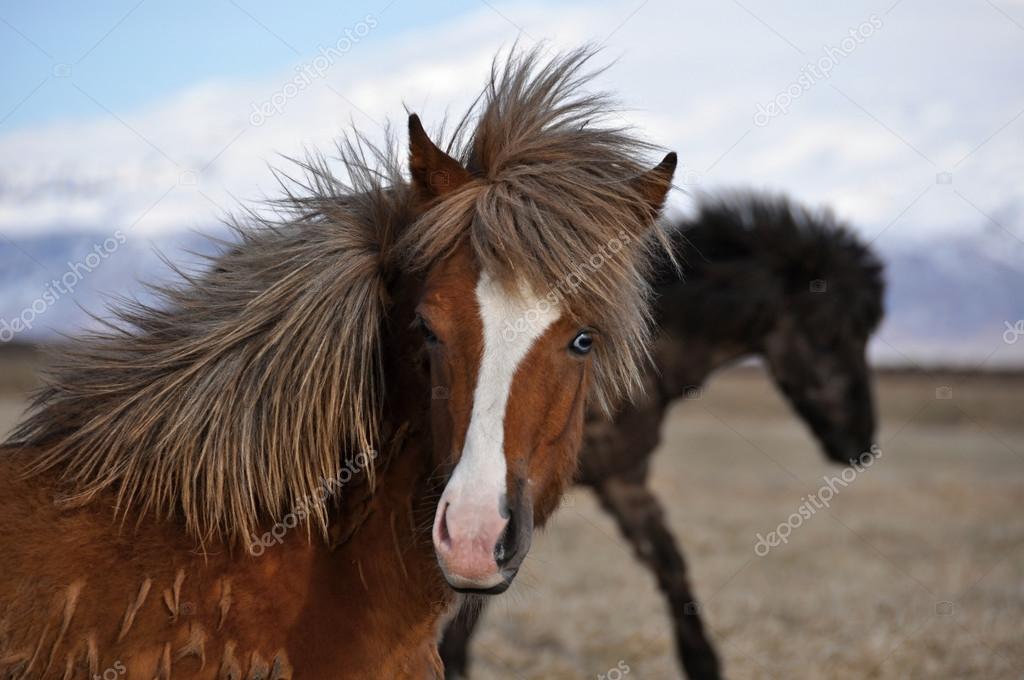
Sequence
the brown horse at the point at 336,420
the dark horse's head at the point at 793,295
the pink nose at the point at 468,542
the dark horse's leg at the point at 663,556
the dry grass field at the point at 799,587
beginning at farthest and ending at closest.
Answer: the dark horse's head at the point at 793,295, the dry grass field at the point at 799,587, the dark horse's leg at the point at 663,556, the brown horse at the point at 336,420, the pink nose at the point at 468,542

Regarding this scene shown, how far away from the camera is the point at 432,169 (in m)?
3.07

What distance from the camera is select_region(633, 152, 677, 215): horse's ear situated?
10.2 ft

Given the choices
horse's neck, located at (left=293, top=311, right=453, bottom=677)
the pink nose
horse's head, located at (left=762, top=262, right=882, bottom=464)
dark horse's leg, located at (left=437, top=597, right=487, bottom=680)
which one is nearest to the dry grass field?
horse's neck, located at (left=293, top=311, right=453, bottom=677)

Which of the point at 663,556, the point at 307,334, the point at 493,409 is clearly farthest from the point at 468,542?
the point at 663,556

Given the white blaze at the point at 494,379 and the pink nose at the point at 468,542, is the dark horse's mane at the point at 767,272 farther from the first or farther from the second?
the pink nose at the point at 468,542

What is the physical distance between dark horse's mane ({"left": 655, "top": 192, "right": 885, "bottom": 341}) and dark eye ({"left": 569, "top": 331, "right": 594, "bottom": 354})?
440 centimetres

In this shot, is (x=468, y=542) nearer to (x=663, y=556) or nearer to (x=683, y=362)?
(x=663, y=556)

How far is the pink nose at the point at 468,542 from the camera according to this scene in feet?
7.93

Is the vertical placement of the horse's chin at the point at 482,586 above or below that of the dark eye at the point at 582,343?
below

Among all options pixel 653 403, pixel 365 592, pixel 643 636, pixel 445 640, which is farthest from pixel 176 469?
pixel 643 636

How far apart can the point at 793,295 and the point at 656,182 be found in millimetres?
4843

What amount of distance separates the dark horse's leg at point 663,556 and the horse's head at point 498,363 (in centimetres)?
386

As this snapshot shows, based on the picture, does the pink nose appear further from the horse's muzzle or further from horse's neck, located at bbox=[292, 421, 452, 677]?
horse's neck, located at bbox=[292, 421, 452, 677]

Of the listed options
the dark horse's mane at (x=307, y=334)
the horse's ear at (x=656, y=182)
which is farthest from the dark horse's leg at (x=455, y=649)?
the horse's ear at (x=656, y=182)
